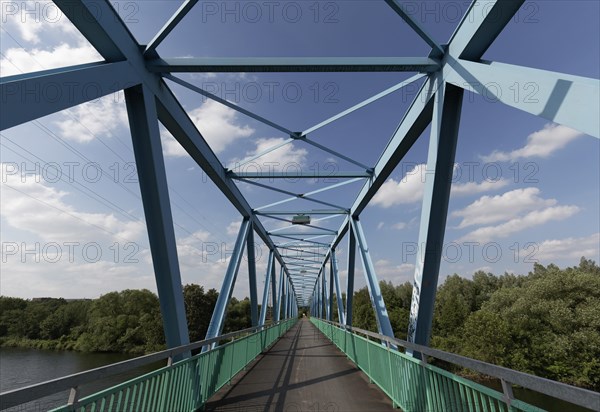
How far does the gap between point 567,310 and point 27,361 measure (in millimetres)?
55753

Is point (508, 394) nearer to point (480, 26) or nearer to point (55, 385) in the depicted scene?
point (55, 385)

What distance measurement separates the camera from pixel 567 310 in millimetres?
24094

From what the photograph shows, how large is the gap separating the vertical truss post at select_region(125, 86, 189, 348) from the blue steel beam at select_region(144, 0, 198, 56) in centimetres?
62

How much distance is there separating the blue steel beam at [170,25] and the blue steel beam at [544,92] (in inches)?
152

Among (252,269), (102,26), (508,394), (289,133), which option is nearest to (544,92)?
(508,394)

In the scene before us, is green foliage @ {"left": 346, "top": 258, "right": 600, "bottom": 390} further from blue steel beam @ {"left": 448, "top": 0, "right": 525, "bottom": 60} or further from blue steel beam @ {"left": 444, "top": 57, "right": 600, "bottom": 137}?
blue steel beam @ {"left": 444, "top": 57, "right": 600, "bottom": 137}

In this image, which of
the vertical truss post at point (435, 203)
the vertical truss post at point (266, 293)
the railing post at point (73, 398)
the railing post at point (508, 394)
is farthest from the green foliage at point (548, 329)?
the railing post at point (73, 398)

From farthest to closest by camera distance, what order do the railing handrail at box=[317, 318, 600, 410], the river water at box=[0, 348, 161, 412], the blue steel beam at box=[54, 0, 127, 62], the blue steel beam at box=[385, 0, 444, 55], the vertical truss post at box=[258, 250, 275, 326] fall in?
the river water at box=[0, 348, 161, 412], the vertical truss post at box=[258, 250, 275, 326], the blue steel beam at box=[385, 0, 444, 55], the blue steel beam at box=[54, 0, 127, 62], the railing handrail at box=[317, 318, 600, 410]

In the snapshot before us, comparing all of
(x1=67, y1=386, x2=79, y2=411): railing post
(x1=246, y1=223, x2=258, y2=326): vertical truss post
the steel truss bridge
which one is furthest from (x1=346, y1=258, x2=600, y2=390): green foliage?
(x1=67, y1=386, x2=79, y2=411): railing post

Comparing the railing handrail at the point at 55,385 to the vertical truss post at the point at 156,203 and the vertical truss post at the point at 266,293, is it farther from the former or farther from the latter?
the vertical truss post at the point at 266,293

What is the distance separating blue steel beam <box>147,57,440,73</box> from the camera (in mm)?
5051

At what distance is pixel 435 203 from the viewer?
511 centimetres

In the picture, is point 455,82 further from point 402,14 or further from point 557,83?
point 557,83

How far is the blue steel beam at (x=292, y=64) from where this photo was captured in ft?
16.6
